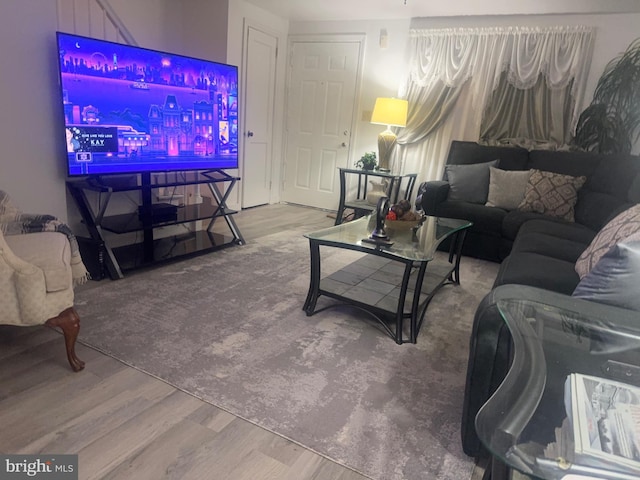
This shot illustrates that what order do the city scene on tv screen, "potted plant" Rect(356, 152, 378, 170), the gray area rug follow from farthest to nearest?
"potted plant" Rect(356, 152, 378, 170) → the city scene on tv screen → the gray area rug

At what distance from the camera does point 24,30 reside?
247cm

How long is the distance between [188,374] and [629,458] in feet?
5.21

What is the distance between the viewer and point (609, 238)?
6.45 feet

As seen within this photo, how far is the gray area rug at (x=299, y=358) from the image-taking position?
1571mm

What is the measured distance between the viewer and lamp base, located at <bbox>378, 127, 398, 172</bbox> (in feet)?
15.5

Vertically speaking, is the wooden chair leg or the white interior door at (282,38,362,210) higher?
the white interior door at (282,38,362,210)

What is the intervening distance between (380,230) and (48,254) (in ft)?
5.61

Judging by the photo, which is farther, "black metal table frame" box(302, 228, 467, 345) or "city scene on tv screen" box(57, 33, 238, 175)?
"city scene on tv screen" box(57, 33, 238, 175)

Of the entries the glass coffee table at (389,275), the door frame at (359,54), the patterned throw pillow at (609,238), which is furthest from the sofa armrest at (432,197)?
the patterned throw pillow at (609,238)

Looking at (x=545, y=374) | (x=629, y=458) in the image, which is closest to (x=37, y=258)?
(x=545, y=374)

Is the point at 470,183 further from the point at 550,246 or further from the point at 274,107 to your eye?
the point at 274,107

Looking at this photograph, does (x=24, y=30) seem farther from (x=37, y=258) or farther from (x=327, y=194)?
(x=327, y=194)

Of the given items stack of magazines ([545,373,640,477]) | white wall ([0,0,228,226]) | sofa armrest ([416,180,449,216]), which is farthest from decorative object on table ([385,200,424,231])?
white wall ([0,0,228,226])

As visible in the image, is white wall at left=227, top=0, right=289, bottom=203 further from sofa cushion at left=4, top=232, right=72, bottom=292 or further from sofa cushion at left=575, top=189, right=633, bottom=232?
sofa cushion at left=575, top=189, right=633, bottom=232
